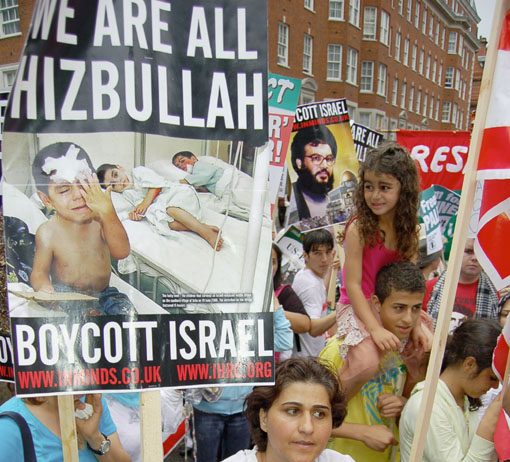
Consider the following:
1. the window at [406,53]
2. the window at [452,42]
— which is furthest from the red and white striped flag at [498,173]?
the window at [452,42]

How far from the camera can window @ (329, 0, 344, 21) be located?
90.6 ft

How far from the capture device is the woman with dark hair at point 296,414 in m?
1.65

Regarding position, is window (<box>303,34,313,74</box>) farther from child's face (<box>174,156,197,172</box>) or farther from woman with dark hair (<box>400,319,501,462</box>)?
child's face (<box>174,156,197,172</box>)

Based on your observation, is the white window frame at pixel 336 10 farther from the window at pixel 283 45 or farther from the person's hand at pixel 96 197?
the person's hand at pixel 96 197

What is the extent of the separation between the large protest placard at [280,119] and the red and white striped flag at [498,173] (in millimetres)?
2736

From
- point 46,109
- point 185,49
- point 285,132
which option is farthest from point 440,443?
point 285,132

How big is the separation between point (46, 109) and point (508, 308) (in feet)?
8.33

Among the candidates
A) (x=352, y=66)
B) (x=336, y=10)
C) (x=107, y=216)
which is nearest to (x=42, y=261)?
(x=107, y=216)

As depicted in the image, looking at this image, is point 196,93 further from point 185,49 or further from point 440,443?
point 440,443

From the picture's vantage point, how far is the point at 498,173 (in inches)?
64.3

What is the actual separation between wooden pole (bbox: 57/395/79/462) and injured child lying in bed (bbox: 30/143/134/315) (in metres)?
0.30

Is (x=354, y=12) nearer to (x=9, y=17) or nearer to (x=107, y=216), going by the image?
(x=9, y=17)

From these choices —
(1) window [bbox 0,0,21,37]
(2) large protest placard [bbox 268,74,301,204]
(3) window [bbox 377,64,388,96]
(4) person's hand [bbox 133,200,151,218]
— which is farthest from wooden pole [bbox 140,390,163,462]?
(3) window [bbox 377,64,388,96]

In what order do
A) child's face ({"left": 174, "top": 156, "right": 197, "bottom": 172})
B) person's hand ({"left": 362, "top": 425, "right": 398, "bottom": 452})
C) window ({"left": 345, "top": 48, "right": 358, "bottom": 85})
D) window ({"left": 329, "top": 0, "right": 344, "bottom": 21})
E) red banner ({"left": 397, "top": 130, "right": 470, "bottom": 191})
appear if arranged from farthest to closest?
window ({"left": 345, "top": 48, "right": 358, "bottom": 85}), window ({"left": 329, "top": 0, "right": 344, "bottom": 21}), red banner ({"left": 397, "top": 130, "right": 470, "bottom": 191}), person's hand ({"left": 362, "top": 425, "right": 398, "bottom": 452}), child's face ({"left": 174, "top": 156, "right": 197, "bottom": 172})
